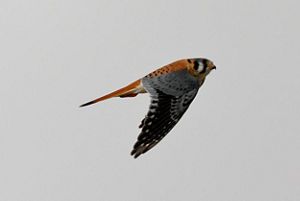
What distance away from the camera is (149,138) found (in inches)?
368

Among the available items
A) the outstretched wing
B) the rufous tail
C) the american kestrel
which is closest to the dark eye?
the american kestrel

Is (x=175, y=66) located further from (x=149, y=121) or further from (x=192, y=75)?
(x=149, y=121)

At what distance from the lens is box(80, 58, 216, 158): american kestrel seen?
9.45m

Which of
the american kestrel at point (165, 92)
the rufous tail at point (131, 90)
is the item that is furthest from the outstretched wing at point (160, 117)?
the rufous tail at point (131, 90)

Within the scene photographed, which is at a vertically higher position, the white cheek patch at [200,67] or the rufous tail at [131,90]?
the rufous tail at [131,90]

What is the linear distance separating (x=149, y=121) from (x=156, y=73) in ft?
2.67

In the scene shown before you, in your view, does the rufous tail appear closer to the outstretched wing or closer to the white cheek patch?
the outstretched wing

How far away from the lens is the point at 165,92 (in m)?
9.88

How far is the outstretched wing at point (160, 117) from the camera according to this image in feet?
30.5

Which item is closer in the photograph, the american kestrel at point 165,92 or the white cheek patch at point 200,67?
the american kestrel at point 165,92

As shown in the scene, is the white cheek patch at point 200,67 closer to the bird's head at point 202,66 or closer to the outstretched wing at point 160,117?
the bird's head at point 202,66

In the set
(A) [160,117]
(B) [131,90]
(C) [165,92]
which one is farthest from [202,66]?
(A) [160,117]

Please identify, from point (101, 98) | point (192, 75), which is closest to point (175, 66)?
point (192, 75)

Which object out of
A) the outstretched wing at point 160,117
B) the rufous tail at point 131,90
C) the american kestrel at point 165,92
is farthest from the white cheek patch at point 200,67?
the rufous tail at point 131,90
